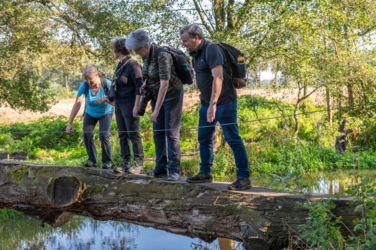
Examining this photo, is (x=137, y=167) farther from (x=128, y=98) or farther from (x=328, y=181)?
(x=328, y=181)

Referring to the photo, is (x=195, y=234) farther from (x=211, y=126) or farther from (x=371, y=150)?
(x=371, y=150)

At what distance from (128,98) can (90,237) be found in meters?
2.48

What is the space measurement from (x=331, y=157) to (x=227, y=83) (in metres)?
8.54

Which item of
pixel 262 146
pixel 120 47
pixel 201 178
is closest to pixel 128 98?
pixel 120 47

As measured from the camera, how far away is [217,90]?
11.3ft

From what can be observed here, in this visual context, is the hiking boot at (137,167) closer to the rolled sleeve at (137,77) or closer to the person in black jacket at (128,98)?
the person in black jacket at (128,98)

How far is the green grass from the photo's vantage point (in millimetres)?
10071

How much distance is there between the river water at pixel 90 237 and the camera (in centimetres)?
502

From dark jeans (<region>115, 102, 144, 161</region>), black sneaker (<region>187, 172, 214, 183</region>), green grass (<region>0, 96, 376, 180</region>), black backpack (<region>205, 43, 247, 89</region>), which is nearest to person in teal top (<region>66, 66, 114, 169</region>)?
dark jeans (<region>115, 102, 144, 161</region>)

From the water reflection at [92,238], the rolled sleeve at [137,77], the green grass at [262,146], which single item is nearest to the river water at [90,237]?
the water reflection at [92,238]

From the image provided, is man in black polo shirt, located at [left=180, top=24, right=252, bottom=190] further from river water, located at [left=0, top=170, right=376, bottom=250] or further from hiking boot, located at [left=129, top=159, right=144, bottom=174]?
river water, located at [left=0, top=170, right=376, bottom=250]

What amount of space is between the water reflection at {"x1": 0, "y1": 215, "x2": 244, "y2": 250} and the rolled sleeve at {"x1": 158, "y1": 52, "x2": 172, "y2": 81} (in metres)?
2.45

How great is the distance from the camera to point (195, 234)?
362 centimetres

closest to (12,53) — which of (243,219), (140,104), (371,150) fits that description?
(140,104)
